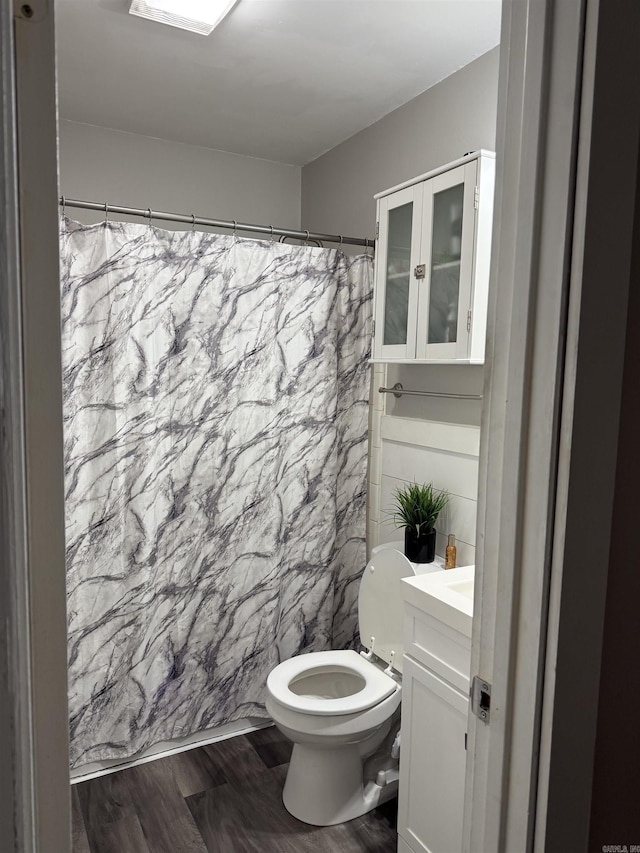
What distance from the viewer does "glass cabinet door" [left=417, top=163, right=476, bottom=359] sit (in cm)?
196

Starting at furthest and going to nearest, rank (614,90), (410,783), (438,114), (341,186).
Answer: (341,186), (438,114), (410,783), (614,90)

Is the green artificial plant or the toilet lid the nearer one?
the toilet lid

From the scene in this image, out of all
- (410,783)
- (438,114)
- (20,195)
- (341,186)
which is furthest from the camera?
(341,186)

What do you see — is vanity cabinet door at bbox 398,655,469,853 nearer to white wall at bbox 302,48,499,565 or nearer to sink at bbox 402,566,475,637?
sink at bbox 402,566,475,637

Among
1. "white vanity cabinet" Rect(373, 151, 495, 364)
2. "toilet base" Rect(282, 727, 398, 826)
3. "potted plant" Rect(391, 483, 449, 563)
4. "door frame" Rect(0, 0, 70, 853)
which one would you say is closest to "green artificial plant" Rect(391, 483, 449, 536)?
"potted plant" Rect(391, 483, 449, 563)

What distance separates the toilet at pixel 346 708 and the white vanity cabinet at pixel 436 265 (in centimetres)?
77

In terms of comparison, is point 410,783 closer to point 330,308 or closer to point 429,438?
point 429,438

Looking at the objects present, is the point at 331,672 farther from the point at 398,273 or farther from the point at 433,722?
the point at 398,273

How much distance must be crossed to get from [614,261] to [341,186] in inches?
94.7

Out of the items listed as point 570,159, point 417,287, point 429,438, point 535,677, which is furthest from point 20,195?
point 429,438

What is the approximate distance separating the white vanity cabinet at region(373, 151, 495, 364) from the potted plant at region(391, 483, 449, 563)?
0.53 metres

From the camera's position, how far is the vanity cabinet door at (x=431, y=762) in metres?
1.63

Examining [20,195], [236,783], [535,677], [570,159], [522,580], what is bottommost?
[236,783]

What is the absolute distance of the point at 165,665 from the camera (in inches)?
95.0
